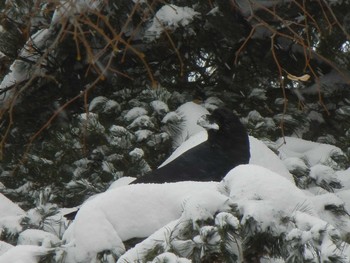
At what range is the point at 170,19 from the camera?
5648mm

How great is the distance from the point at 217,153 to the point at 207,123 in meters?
0.22

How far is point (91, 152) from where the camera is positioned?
570 cm

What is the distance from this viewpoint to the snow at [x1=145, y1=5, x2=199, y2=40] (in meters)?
5.64

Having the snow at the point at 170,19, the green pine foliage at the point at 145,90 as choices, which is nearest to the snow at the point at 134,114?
the green pine foliage at the point at 145,90

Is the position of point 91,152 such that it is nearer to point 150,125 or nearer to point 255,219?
point 150,125

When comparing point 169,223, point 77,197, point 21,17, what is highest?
point 169,223

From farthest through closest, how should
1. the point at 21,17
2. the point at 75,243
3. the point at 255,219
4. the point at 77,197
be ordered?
the point at 21,17 < the point at 77,197 < the point at 75,243 < the point at 255,219

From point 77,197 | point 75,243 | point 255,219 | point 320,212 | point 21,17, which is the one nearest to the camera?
point 255,219

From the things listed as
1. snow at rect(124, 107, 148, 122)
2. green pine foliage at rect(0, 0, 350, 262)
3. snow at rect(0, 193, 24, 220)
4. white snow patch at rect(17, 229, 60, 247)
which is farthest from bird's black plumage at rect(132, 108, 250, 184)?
white snow patch at rect(17, 229, 60, 247)

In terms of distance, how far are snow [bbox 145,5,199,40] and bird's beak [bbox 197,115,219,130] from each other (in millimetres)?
641

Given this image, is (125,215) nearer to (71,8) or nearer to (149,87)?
(71,8)

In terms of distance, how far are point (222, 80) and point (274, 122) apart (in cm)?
55

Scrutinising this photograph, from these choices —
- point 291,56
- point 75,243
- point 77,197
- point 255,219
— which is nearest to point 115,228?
point 75,243

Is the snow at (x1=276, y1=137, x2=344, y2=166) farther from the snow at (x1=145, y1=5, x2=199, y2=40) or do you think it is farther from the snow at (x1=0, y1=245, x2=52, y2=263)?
the snow at (x1=0, y1=245, x2=52, y2=263)
